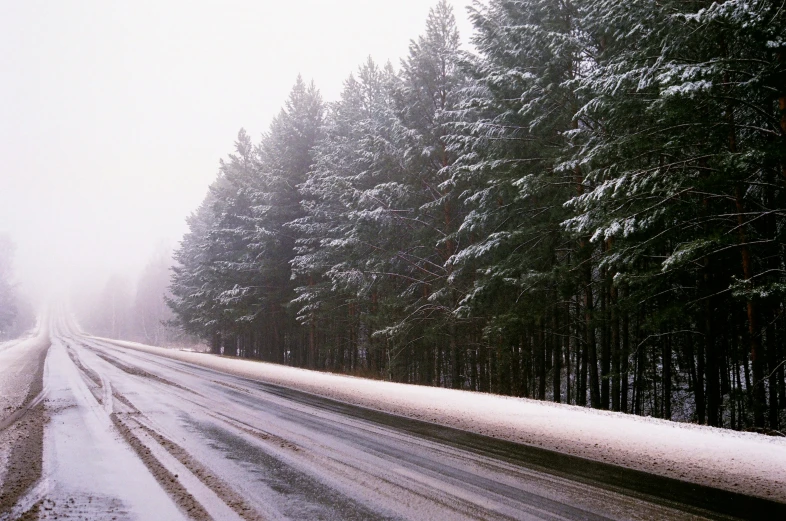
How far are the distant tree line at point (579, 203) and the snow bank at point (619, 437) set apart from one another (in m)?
2.94

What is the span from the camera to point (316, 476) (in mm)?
5102

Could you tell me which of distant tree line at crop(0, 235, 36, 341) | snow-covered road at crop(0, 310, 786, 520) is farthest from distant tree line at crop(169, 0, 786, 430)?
distant tree line at crop(0, 235, 36, 341)

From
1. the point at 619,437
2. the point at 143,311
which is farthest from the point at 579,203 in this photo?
the point at 143,311

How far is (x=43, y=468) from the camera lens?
5.29 meters

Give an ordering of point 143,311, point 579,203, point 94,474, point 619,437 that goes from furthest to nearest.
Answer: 1. point 143,311
2. point 579,203
3. point 619,437
4. point 94,474

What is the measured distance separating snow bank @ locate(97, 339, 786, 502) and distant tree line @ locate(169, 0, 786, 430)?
294cm

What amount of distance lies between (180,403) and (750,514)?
32.6 feet

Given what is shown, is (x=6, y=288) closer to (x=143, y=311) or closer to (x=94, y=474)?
(x=143, y=311)

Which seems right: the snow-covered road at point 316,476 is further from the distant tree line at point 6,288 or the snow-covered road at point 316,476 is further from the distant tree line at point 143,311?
the distant tree line at point 143,311

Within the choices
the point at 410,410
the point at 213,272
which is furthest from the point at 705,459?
the point at 213,272

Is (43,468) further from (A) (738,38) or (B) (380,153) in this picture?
(B) (380,153)

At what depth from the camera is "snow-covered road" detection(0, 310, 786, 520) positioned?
4.19 metres

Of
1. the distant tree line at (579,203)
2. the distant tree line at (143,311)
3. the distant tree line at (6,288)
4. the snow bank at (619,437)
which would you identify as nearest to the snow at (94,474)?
the snow bank at (619,437)

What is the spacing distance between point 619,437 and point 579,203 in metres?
5.90
